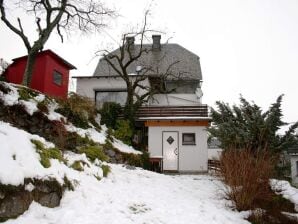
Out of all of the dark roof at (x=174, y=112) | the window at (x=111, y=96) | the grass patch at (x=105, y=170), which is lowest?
the grass patch at (x=105, y=170)

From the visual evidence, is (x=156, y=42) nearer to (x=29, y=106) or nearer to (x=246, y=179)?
(x=29, y=106)

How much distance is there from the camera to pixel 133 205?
7273 millimetres

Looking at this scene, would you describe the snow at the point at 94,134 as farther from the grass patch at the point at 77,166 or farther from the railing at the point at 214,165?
the railing at the point at 214,165

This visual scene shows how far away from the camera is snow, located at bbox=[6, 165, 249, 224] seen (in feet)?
18.8

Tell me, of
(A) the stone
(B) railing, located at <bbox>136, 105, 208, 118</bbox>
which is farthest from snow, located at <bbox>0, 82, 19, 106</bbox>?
(B) railing, located at <bbox>136, 105, 208, 118</bbox>

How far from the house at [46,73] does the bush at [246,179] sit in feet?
39.1

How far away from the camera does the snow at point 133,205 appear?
5.74 meters

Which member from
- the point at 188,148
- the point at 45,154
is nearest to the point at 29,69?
the point at 188,148

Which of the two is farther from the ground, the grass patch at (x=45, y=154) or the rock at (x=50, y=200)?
the grass patch at (x=45, y=154)

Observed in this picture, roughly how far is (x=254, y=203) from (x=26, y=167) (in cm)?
661

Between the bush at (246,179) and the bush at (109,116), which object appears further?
the bush at (109,116)

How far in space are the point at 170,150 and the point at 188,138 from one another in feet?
4.31

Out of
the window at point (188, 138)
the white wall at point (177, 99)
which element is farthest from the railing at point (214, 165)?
the white wall at point (177, 99)

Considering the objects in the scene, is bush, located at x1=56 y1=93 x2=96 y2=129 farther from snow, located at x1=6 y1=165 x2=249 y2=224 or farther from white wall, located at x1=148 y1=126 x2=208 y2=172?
white wall, located at x1=148 y1=126 x2=208 y2=172
